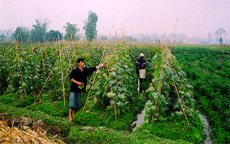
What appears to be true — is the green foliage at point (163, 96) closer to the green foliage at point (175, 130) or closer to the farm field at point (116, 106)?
→ the farm field at point (116, 106)

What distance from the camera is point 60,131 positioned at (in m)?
4.01

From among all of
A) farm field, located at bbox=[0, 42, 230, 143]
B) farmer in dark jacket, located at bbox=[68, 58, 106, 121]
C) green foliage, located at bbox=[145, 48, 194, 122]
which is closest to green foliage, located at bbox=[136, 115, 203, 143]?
farm field, located at bbox=[0, 42, 230, 143]

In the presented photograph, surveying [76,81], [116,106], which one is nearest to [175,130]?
[116,106]

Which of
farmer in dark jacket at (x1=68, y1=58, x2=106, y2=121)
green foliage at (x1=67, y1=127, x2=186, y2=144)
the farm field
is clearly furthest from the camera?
farmer in dark jacket at (x1=68, y1=58, x2=106, y2=121)

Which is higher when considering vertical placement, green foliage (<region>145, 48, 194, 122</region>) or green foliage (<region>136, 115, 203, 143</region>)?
green foliage (<region>145, 48, 194, 122</region>)

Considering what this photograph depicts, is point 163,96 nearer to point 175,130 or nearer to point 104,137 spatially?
point 175,130

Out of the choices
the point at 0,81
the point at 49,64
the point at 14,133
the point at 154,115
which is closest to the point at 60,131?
the point at 14,133

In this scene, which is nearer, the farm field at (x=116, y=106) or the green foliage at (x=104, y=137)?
the green foliage at (x=104, y=137)

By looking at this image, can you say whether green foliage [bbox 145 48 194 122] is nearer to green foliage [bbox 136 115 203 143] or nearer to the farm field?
the farm field

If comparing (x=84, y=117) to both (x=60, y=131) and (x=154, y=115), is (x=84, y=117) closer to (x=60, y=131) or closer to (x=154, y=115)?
(x=60, y=131)

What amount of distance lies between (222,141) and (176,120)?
3.67 ft

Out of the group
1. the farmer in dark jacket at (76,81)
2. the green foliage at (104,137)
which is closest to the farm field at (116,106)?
the green foliage at (104,137)

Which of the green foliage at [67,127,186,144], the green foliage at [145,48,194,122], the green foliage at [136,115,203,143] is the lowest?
the green foliage at [136,115,203,143]

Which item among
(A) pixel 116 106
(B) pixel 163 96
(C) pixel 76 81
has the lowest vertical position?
(A) pixel 116 106
